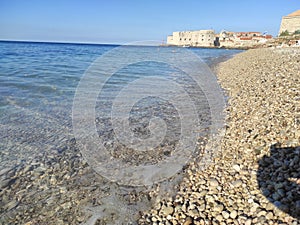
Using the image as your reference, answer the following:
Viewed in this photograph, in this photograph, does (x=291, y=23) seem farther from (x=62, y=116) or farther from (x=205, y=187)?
(x=205, y=187)

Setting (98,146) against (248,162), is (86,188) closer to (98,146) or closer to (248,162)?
(98,146)

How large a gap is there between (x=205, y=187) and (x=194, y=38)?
118m

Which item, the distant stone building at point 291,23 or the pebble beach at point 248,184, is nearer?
the pebble beach at point 248,184

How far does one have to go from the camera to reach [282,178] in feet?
8.82

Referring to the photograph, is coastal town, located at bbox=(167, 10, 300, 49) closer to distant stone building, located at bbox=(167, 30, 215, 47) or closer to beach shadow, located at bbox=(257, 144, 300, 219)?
distant stone building, located at bbox=(167, 30, 215, 47)

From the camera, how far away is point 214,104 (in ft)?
24.4

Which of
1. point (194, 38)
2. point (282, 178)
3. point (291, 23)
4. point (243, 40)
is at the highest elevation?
point (291, 23)

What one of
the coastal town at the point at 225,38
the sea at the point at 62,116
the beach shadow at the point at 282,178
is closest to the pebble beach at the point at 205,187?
the beach shadow at the point at 282,178

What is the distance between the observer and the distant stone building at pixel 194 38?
10565 cm

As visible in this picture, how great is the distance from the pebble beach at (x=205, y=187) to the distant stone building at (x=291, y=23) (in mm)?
83968

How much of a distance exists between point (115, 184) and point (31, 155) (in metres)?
1.91

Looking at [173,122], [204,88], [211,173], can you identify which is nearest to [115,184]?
[211,173]

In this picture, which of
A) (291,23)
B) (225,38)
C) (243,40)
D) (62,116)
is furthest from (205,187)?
(225,38)

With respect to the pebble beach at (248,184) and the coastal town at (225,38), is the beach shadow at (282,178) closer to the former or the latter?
the pebble beach at (248,184)
